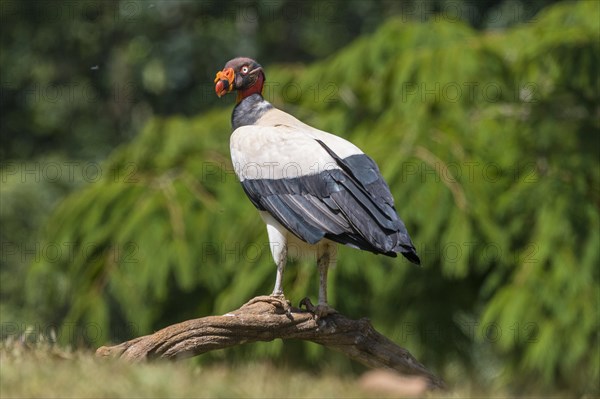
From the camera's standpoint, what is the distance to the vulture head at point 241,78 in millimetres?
5977

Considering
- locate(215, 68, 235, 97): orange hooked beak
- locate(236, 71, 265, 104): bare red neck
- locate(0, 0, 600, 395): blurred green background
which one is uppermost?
locate(215, 68, 235, 97): orange hooked beak

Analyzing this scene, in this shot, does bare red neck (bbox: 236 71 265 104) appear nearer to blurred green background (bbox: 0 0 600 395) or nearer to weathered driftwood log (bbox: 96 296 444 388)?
weathered driftwood log (bbox: 96 296 444 388)

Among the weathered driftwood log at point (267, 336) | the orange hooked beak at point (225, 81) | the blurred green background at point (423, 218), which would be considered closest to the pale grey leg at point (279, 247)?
the weathered driftwood log at point (267, 336)

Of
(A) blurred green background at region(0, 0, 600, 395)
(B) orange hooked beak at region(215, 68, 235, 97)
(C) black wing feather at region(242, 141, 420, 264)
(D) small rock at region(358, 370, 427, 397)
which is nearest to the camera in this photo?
(D) small rock at region(358, 370, 427, 397)

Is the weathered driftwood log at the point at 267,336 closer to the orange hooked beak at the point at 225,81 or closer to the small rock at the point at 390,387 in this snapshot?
the small rock at the point at 390,387

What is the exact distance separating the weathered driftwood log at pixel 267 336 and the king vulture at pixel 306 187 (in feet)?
0.40

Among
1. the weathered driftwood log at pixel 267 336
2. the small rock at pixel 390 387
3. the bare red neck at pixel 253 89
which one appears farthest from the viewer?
the bare red neck at pixel 253 89

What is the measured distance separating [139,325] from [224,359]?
30.4 inches

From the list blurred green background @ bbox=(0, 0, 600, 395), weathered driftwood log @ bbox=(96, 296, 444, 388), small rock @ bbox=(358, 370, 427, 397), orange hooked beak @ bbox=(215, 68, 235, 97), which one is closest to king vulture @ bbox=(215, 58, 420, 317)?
orange hooked beak @ bbox=(215, 68, 235, 97)

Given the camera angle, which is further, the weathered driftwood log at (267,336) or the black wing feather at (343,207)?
the black wing feather at (343,207)

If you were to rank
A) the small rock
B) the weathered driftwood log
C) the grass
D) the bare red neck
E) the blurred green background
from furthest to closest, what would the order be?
1. the blurred green background
2. the bare red neck
3. the weathered driftwood log
4. the small rock
5. the grass

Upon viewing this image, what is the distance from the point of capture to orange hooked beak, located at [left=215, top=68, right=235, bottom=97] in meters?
5.95

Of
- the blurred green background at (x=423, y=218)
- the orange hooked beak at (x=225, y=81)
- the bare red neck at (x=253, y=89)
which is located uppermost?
the orange hooked beak at (x=225, y=81)

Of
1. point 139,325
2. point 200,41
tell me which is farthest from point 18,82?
point 139,325
